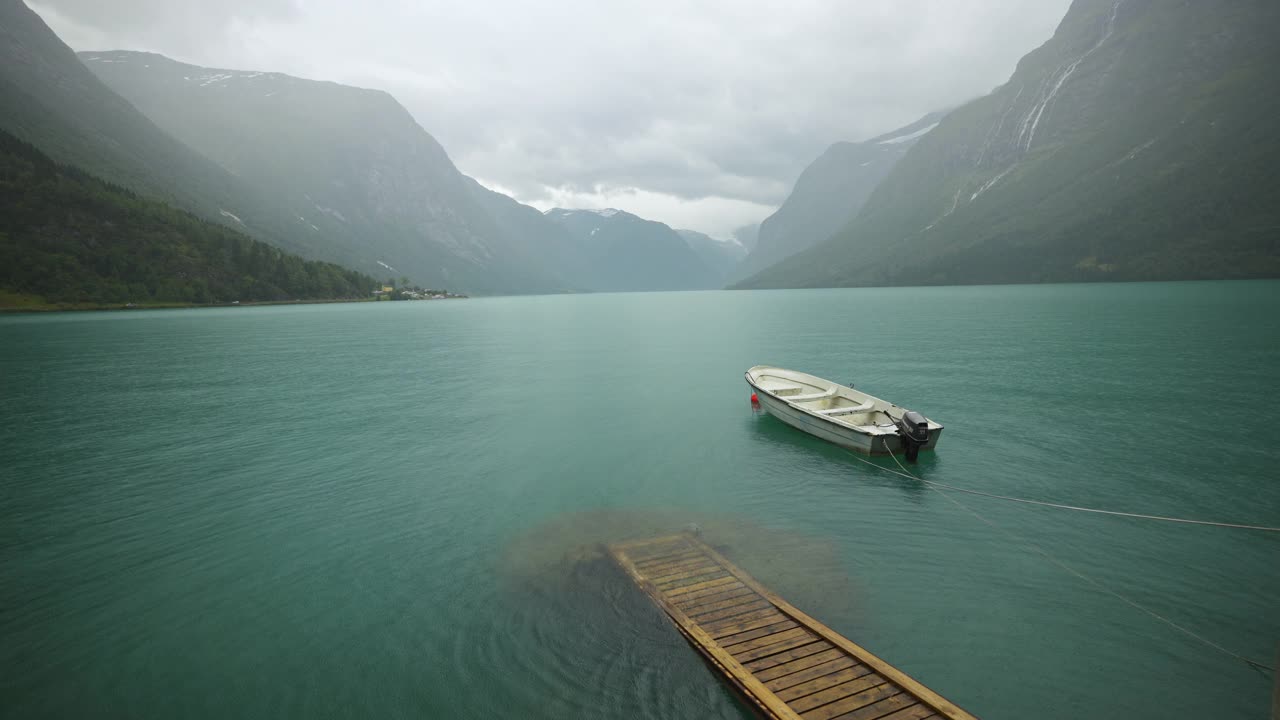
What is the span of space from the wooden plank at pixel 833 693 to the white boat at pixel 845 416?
15.6 m

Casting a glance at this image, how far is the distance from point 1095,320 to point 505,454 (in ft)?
315

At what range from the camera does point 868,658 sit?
412 inches

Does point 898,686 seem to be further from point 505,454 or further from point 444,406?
point 444,406

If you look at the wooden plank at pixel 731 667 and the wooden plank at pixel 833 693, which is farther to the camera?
the wooden plank at pixel 833 693

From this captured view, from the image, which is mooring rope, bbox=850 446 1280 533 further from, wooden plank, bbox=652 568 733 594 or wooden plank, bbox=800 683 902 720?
wooden plank, bbox=800 683 902 720

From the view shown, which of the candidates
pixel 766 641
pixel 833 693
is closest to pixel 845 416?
pixel 766 641

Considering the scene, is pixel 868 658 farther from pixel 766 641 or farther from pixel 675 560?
pixel 675 560

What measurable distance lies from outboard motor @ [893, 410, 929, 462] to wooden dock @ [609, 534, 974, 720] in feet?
41.7

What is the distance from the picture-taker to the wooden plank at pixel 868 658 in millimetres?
9242

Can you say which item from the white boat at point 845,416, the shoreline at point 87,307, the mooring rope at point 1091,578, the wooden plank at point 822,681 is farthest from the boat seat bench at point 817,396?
the shoreline at point 87,307

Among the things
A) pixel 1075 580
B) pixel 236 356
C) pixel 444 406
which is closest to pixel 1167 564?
pixel 1075 580

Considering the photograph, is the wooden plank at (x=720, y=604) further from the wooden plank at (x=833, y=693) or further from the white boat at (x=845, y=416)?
the white boat at (x=845, y=416)

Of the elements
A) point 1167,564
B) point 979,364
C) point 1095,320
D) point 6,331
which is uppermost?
point 1095,320

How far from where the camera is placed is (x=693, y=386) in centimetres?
4641
